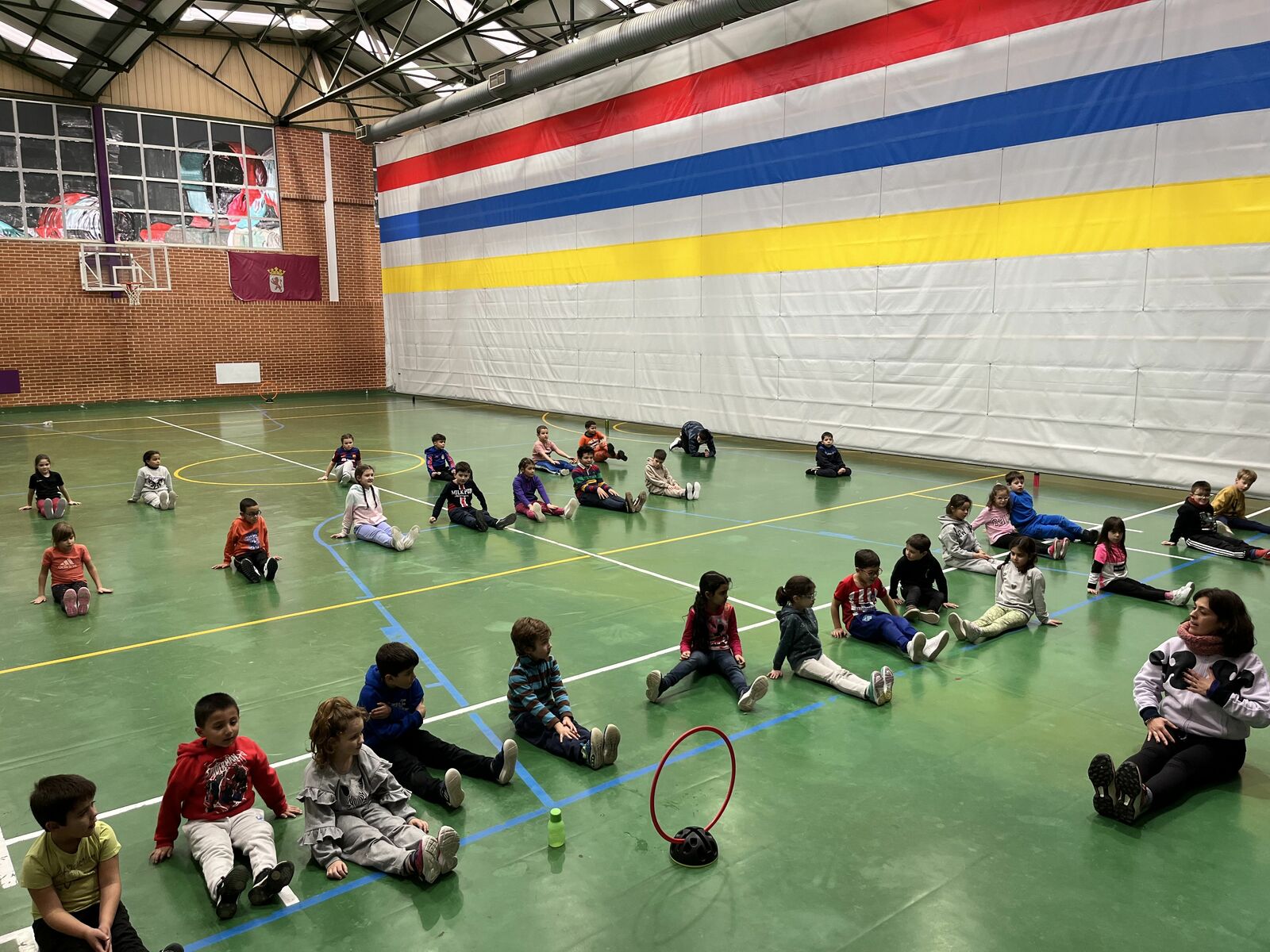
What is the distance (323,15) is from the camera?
28984 mm

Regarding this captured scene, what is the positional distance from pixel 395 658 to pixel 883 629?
4.48 m

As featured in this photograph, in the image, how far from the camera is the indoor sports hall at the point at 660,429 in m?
4.95

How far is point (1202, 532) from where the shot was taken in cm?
1125

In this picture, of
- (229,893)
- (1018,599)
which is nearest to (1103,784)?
→ (1018,599)

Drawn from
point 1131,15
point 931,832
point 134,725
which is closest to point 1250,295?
point 1131,15

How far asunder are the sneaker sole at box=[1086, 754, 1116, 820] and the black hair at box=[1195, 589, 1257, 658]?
101 cm

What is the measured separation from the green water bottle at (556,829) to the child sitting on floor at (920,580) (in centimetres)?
492

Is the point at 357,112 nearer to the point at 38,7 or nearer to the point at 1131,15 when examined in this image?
the point at 38,7

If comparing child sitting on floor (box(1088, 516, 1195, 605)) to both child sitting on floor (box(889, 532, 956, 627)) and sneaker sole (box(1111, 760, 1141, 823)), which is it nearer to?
child sitting on floor (box(889, 532, 956, 627))

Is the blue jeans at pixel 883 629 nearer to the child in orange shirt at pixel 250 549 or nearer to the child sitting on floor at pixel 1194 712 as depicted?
the child sitting on floor at pixel 1194 712

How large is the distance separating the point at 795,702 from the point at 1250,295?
39.7 ft

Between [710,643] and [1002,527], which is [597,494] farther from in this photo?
[710,643]

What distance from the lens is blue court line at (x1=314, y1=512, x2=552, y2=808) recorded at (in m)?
5.78

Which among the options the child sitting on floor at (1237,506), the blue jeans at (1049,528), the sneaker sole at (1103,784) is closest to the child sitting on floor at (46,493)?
the blue jeans at (1049,528)
